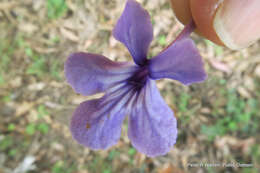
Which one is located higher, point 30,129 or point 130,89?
point 130,89

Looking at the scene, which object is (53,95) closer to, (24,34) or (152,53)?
(24,34)

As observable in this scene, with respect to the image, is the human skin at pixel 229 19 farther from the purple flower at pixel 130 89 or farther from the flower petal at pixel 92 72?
the flower petal at pixel 92 72

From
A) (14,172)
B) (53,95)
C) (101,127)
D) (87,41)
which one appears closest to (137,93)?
(101,127)

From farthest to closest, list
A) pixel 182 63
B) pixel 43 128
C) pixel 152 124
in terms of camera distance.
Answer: pixel 43 128 < pixel 152 124 < pixel 182 63

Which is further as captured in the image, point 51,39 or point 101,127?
point 51,39

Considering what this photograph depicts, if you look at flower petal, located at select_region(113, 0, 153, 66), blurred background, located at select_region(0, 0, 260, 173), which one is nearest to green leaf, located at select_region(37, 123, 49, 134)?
blurred background, located at select_region(0, 0, 260, 173)

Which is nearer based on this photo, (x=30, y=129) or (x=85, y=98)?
(x=85, y=98)

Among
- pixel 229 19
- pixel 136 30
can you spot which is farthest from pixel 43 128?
pixel 229 19

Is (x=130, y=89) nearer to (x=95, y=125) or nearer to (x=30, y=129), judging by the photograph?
(x=95, y=125)
